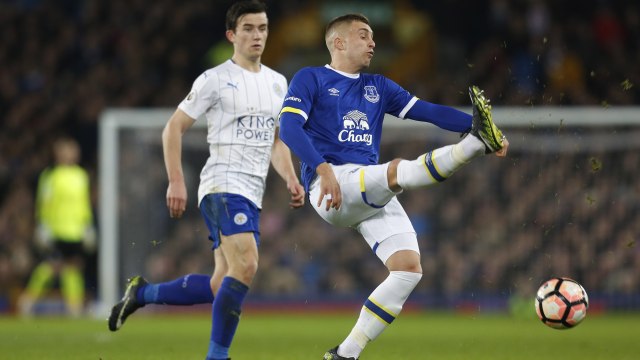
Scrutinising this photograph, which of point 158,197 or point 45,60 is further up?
point 45,60

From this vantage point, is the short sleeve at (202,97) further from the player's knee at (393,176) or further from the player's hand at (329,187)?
the player's knee at (393,176)

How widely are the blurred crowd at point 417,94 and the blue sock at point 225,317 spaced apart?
20.4ft

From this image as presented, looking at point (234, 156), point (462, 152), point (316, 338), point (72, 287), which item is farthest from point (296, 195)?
point (72, 287)

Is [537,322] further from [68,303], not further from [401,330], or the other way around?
[68,303]

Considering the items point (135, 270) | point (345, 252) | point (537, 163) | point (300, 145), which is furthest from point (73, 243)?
point (300, 145)

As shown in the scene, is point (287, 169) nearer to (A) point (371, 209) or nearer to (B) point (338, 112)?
(B) point (338, 112)

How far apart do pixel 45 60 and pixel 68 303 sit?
4.31 meters

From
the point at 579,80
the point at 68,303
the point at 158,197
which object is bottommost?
the point at 68,303

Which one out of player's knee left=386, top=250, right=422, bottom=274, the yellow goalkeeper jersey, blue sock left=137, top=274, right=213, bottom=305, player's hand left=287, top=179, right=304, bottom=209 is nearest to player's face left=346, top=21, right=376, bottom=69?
player's hand left=287, top=179, right=304, bottom=209

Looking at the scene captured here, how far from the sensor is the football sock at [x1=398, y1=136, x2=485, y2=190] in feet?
19.2

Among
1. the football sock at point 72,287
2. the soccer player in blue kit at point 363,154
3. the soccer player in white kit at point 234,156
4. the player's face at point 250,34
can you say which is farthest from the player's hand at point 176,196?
the football sock at point 72,287

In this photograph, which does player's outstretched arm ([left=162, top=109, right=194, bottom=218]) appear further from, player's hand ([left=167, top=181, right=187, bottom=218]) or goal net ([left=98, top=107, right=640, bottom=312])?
goal net ([left=98, top=107, right=640, bottom=312])

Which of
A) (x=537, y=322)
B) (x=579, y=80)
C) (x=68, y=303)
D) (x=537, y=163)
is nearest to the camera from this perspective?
(x=537, y=322)

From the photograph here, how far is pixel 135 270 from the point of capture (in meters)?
13.8
